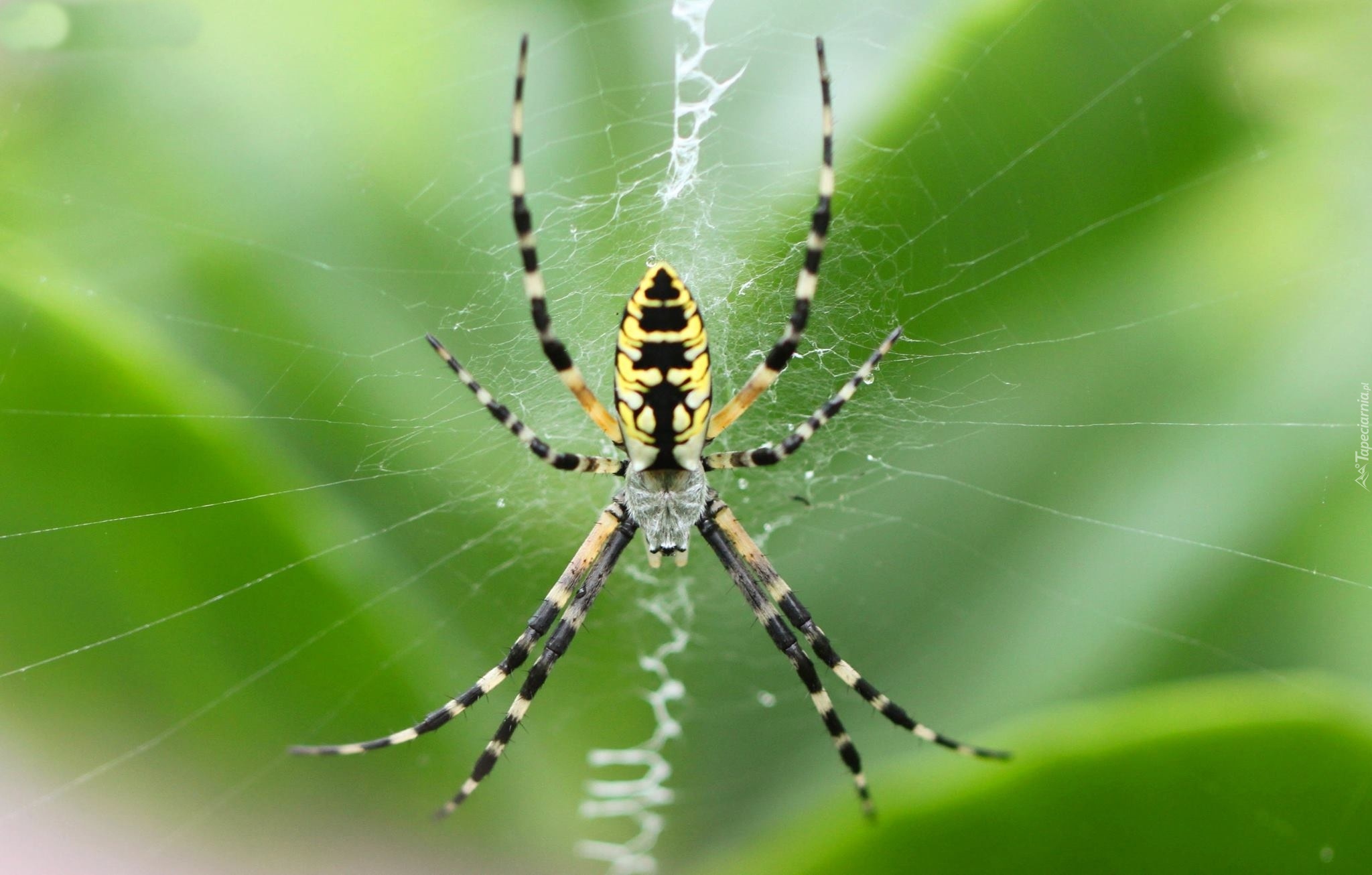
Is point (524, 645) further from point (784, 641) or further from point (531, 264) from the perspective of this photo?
point (531, 264)

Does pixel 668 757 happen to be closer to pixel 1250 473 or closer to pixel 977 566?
pixel 977 566

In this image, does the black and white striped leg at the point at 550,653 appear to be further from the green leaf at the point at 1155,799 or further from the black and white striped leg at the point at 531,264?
the green leaf at the point at 1155,799

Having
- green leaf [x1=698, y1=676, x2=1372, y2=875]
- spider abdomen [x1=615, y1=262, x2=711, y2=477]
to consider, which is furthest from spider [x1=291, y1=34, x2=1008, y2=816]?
green leaf [x1=698, y1=676, x2=1372, y2=875]

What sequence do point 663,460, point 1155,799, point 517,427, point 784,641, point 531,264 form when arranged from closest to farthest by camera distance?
point 1155,799 < point 531,264 < point 517,427 < point 663,460 < point 784,641

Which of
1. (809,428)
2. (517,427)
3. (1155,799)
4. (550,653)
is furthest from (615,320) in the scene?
(1155,799)

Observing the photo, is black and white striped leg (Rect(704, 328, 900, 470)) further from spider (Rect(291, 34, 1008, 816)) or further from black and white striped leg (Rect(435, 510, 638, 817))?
black and white striped leg (Rect(435, 510, 638, 817))

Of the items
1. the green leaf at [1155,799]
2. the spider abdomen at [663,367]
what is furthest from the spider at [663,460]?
the green leaf at [1155,799]
